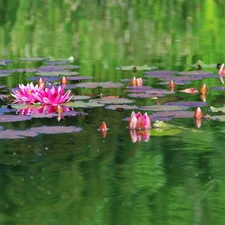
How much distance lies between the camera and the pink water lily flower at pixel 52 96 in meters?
4.77

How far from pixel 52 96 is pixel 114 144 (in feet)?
3.79

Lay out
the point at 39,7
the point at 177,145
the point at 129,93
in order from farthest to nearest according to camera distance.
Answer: the point at 39,7 → the point at 129,93 → the point at 177,145

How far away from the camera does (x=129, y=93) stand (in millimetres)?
5328

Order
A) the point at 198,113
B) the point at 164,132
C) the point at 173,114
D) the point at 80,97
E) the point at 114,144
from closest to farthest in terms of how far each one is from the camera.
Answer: the point at 114,144
the point at 164,132
the point at 198,113
the point at 173,114
the point at 80,97

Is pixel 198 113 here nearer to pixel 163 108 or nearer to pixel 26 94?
pixel 163 108

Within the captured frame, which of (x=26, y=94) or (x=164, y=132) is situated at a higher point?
(x=26, y=94)

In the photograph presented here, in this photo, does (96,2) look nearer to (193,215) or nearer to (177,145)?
(177,145)

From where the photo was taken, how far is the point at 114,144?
372 centimetres

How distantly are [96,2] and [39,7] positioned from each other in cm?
137

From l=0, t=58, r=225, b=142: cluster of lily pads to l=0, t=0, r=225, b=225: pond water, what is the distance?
0.05 ft

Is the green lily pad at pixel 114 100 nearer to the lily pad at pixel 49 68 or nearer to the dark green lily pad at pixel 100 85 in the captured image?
the dark green lily pad at pixel 100 85

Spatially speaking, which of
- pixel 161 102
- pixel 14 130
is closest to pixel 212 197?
pixel 14 130

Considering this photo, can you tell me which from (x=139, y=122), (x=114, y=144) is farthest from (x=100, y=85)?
(x=114, y=144)

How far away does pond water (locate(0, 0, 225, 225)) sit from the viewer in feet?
8.72
